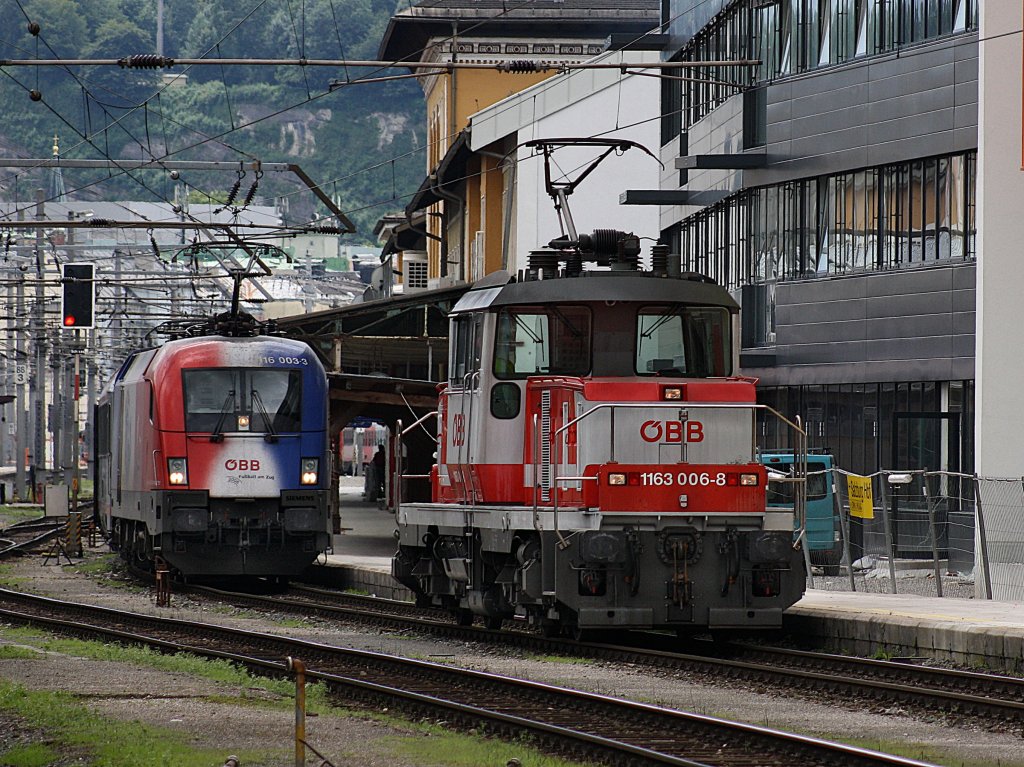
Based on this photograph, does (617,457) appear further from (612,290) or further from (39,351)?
(39,351)

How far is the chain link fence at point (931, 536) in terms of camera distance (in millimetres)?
21125

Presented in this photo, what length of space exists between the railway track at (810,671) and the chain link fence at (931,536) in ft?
16.9

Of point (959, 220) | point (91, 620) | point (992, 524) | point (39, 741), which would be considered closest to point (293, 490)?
point (91, 620)

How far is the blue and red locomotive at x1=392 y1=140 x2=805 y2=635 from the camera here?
49.8ft

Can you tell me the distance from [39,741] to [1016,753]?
19.5 ft

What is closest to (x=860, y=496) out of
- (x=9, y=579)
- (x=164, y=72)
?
(x=9, y=579)

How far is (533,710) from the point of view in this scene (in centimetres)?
1212

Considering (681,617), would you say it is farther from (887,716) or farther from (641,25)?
(641,25)

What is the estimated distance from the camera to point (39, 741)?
1040cm

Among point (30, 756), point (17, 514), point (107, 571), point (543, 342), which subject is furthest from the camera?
point (17, 514)

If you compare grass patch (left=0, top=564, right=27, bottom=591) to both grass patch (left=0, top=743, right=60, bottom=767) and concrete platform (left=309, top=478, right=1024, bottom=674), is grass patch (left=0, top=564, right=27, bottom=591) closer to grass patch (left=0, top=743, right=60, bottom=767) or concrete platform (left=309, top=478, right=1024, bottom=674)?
concrete platform (left=309, top=478, right=1024, bottom=674)

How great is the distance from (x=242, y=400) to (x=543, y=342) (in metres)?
8.74

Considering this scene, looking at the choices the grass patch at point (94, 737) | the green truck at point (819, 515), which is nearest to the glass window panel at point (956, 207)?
the green truck at point (819, 515)

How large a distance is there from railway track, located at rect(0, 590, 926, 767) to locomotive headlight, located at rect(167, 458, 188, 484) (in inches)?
203
